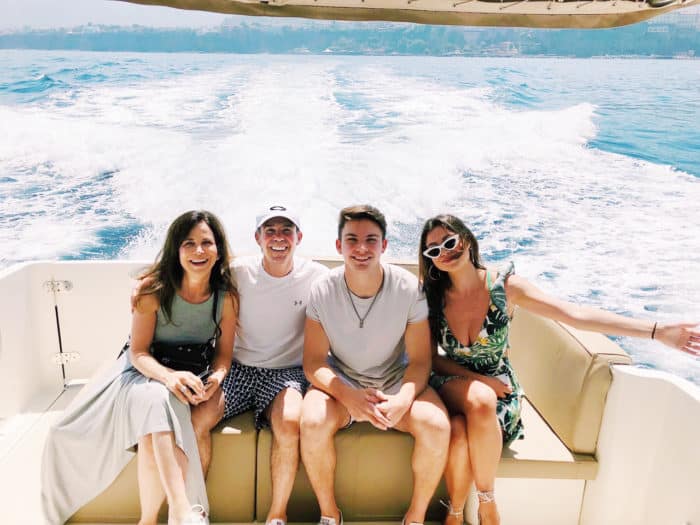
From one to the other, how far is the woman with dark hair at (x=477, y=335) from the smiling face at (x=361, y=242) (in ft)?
0.49

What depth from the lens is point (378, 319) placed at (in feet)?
5.99

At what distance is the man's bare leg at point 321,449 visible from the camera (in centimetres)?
170

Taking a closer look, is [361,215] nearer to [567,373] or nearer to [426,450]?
[426,450]

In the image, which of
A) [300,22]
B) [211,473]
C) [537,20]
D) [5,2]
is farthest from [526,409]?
[5,2]

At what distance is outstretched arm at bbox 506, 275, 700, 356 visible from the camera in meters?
1.68

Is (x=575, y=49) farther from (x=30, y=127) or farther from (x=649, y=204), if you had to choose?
(x=30, y=127)

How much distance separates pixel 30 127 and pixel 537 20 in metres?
8.78

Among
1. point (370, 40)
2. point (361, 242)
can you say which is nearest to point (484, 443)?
point (361, 242)

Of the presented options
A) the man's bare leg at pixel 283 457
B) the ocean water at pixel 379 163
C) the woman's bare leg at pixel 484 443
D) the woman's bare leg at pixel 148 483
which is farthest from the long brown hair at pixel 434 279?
the ocean water at pixel 379 163

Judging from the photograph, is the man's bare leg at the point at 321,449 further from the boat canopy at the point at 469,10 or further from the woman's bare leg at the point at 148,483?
the boat canopy at the point at 469,10

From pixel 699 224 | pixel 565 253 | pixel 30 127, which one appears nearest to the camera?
pixel 565 253

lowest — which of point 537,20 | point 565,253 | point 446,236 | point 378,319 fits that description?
point 565,253

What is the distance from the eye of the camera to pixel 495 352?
6.09 ft

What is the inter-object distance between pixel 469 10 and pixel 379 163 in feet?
22.1
